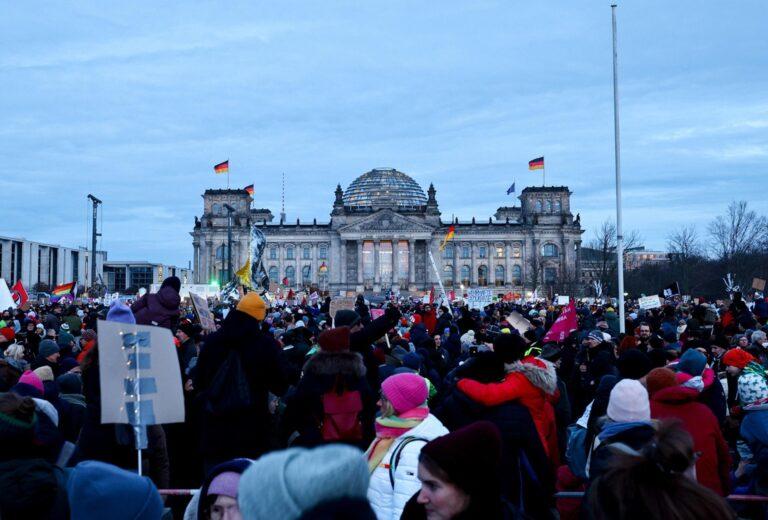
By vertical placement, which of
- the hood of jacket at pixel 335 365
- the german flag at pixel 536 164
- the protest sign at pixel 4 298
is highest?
the german flag at pixel 536 164

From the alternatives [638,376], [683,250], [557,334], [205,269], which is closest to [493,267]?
[205,269]

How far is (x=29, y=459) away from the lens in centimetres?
412

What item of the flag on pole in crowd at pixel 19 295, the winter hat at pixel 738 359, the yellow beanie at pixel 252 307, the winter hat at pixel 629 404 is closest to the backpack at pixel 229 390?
the yellow beanie at pixel 252 307

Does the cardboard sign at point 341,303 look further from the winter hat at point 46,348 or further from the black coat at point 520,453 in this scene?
the black coat at point 520,453

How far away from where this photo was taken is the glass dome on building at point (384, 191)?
392 ft

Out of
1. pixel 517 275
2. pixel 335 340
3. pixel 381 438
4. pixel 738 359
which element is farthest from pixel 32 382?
pixel 517 275

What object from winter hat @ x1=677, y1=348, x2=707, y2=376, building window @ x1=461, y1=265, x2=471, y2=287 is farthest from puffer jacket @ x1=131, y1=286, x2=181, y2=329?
building window @ x1=461, y1=265, x2=471, y2=287

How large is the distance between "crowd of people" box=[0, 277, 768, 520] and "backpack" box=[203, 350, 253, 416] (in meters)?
0.01

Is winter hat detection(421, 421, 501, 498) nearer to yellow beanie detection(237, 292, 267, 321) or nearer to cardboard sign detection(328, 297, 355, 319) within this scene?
yellow beanie detection(237, 292, 267, 321)

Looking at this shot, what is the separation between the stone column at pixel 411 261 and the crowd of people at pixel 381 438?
92452 millimetres

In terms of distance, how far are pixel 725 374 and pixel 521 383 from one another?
4.84 m

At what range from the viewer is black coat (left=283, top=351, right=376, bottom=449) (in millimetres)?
6523

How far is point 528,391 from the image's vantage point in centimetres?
601

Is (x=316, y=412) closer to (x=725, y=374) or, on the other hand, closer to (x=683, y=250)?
(x=725, y=374)
